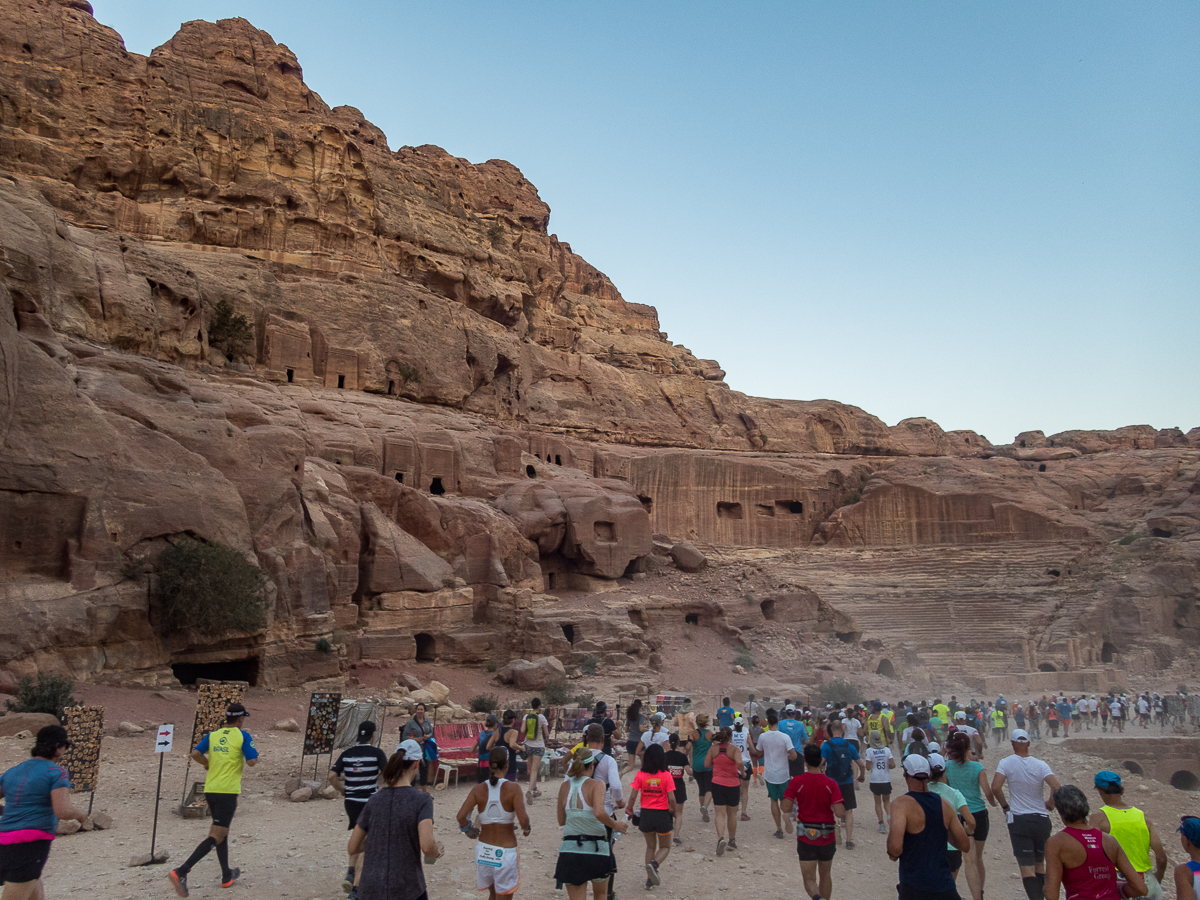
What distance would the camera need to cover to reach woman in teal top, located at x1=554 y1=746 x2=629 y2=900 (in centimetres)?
585

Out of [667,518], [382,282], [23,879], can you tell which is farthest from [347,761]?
[667,518]

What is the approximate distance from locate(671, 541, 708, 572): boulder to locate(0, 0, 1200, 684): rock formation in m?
0.13

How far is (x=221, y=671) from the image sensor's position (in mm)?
19656

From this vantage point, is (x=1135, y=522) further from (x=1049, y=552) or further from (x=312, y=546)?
(x=312, y=546)

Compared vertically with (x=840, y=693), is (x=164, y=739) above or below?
above

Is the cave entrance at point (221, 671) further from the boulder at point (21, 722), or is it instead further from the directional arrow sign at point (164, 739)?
the directional arrow sign at point (164, 739)

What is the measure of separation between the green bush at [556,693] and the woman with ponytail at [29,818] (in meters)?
16.7

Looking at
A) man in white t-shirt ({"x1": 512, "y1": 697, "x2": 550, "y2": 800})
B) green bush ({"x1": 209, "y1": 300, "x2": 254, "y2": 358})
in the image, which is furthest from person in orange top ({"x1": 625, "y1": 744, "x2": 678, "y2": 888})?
green bush ({"x1": 209, "y1": 300, "x2": 254, "y2": 358})

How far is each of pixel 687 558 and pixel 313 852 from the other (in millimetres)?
28474

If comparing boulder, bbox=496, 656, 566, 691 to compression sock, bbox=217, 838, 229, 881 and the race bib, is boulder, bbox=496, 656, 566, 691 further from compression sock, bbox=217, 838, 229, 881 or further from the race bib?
the race bib

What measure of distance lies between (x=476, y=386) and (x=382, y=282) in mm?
7270

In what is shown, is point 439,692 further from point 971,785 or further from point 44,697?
point 971,785

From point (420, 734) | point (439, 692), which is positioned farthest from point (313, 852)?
point (439, 692)

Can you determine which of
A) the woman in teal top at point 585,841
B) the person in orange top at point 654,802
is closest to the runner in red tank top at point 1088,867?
the woman in teal top at point 585,841
